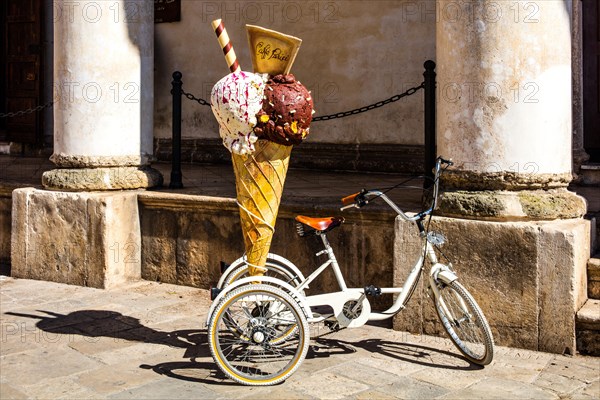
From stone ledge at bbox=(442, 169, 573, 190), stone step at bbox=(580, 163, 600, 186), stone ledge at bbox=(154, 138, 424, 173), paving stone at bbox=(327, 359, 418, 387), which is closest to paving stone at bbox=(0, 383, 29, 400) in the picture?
paving stone at bbox=(327, 359, 418, 387)

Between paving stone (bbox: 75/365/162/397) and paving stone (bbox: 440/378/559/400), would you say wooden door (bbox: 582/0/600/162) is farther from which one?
paving stone (bbox: 75/365/162/397)

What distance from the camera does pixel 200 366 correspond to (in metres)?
4.23

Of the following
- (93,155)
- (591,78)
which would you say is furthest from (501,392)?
(591,78)

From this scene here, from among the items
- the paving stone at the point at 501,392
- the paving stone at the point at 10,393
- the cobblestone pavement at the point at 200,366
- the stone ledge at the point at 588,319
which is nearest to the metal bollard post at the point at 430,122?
the cobblestone pavement at the point at 200,366

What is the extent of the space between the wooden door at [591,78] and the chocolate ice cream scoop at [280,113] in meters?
4.90

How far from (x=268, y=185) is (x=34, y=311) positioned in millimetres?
2241

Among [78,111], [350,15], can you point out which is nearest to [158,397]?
[78,111]

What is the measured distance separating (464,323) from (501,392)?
1.77 ft

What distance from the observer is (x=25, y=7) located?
36.8 ft

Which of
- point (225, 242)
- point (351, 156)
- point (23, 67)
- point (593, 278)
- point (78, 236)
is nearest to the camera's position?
point (593, 278)

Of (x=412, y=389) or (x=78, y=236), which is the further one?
(x=78, y=236)

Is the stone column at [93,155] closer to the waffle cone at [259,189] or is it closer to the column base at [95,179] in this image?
the column base at [95,179]

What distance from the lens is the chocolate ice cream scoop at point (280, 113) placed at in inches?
158

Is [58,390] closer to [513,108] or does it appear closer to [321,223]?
[321,223]
